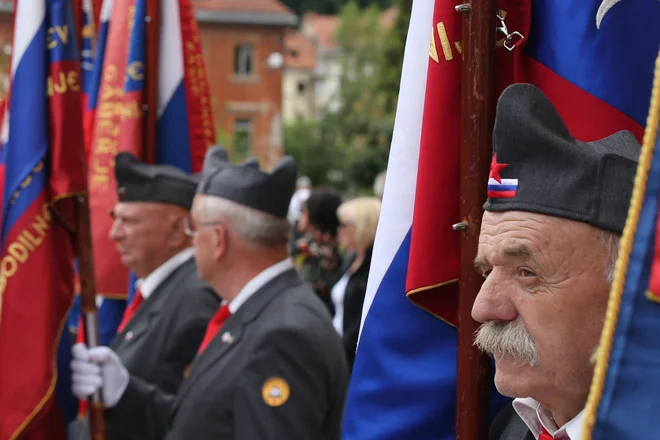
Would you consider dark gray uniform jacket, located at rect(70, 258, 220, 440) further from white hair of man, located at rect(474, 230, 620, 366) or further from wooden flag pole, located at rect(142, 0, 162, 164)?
white hair of man, located at rect(474, 230, 620, 366)

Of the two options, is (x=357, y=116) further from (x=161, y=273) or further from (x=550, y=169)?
(x=550, y=169)

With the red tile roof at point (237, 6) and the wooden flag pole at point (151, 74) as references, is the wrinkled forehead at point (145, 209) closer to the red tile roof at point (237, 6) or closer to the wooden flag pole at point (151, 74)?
the wooden flag pole at point (151, 74)

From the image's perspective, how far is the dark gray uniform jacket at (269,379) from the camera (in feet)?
11.6

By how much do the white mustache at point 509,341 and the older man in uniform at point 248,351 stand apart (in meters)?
1.74

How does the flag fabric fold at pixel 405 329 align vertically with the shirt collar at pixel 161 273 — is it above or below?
above

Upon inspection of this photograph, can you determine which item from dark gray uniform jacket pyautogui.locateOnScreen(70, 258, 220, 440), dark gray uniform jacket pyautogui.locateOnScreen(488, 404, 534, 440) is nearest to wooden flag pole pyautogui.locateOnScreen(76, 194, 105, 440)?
dark gray uniform jacket pyautogui.locateOnScreen(70, 258, 220, 440)

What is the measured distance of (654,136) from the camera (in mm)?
1134

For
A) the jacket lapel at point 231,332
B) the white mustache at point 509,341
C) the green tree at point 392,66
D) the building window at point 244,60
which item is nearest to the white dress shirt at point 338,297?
the jacket lapel at point 231,332

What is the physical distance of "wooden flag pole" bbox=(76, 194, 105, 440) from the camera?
3.96 metres

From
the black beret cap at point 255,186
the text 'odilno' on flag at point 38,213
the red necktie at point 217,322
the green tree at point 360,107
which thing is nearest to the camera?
the text 'odilno' on flag at point 38,213

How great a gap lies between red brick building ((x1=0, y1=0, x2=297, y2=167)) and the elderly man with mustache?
38301 mm

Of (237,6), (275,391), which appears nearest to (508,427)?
(275,391)

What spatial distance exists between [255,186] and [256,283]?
0.44m

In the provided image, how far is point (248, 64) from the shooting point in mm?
43688
